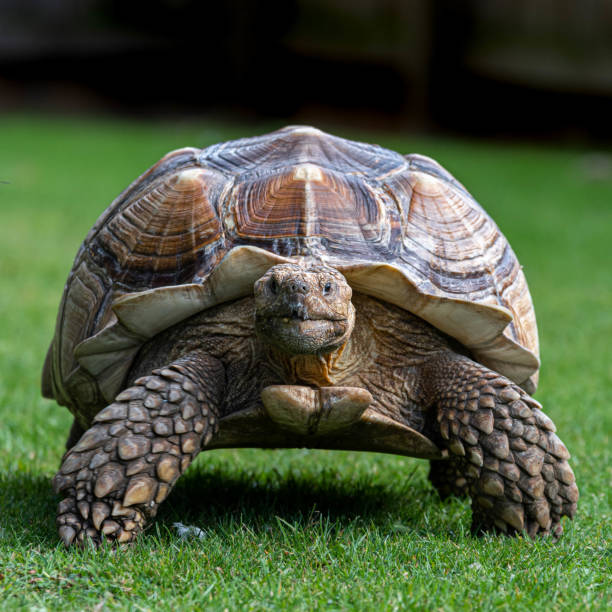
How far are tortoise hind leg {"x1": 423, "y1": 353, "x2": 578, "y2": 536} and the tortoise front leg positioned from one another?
0.78m

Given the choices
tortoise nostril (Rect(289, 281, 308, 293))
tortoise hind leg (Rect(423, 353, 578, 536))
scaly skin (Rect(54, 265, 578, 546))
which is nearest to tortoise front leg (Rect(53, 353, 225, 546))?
scaly skin (Rect(54, 265, 578, 546))

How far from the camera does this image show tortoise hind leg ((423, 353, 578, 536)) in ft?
9.77

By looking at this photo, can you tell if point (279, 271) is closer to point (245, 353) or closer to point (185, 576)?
point (245, 353)

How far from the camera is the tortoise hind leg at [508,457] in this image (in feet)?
9.77

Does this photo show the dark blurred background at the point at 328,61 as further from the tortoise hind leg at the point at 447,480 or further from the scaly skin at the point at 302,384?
the scaly skin at the point at 302,384

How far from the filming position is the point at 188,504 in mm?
3326

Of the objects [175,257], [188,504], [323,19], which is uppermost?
[323,19]

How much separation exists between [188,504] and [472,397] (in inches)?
41.0

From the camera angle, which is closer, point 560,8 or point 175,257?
point 175,257

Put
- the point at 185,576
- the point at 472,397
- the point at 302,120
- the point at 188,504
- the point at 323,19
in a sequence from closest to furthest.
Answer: the point at 185,576 → the point at 472,397 → the point at 188,504 → the point at 323,19 → the point at 302,120

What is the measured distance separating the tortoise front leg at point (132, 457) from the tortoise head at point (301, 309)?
13.3 inches

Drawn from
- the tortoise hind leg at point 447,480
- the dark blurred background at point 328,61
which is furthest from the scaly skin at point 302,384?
the dark blurred background at point 328,61

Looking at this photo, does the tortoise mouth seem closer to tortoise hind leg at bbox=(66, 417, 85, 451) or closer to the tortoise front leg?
the tortoise front leg

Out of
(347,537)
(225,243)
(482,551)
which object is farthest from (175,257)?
(482,551)
